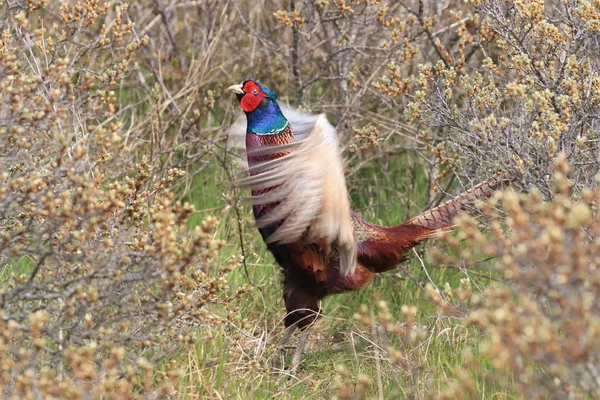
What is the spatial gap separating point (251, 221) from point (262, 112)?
94cm

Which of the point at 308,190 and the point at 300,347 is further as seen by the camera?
the point at 300,347

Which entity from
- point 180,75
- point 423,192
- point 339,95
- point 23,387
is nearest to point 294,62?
point 339,95

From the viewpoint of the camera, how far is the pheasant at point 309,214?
12.0 ft

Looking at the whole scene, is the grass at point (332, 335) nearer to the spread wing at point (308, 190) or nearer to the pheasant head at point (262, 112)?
the spread wing at point (308, 190)

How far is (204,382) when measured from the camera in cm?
332

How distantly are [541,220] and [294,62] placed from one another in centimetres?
347

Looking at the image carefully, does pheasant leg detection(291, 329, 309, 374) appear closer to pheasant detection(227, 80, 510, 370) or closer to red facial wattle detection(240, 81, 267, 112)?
pheasant detection(227, 80, 510, 370)

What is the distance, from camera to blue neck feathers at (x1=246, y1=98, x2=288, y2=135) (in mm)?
4113

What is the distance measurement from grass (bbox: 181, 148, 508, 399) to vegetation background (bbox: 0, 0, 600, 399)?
0.6 inches

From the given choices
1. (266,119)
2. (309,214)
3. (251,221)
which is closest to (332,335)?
(251,221)

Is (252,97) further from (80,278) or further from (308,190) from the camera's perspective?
(80,278)

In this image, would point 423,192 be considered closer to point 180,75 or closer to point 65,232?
point 180,75

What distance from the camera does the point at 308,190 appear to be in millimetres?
3617

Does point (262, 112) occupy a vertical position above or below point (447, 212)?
above
